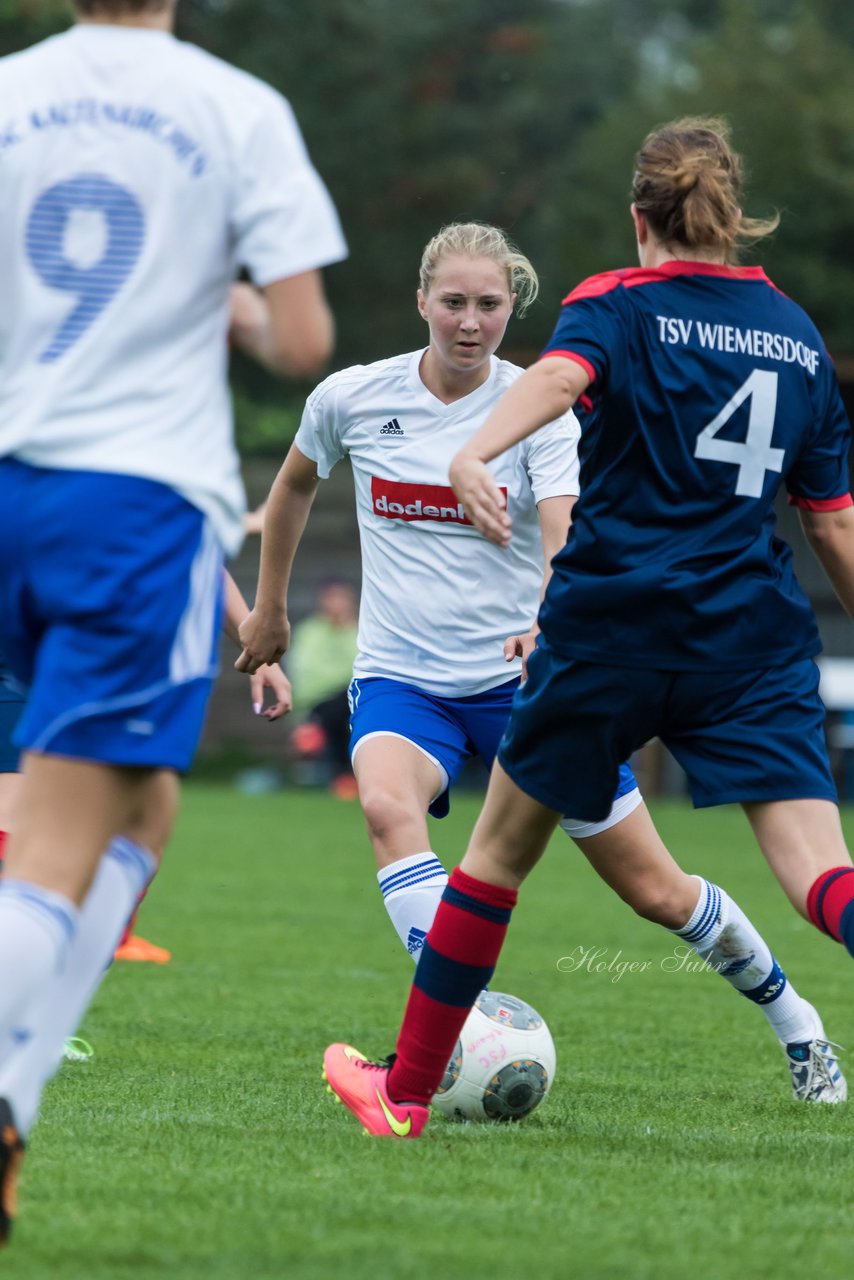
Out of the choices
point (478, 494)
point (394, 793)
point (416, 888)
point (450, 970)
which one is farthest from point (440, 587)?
point (478, 494)

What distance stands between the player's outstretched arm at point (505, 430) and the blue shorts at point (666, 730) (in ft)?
1.37

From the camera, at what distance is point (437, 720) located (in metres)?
5.09

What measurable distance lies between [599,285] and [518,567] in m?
1.45

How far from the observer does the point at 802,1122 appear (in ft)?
15.5

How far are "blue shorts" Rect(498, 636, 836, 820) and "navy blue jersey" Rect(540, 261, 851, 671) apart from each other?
4 cm

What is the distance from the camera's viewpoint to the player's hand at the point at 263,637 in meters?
5.04

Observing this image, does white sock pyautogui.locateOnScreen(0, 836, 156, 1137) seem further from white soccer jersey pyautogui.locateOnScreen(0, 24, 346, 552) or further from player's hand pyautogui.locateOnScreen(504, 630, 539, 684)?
player's hand pyautogui.locateOnScreen(504, 630, 539, 684)

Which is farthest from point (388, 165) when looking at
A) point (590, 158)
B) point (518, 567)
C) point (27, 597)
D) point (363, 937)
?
point (27, 597)

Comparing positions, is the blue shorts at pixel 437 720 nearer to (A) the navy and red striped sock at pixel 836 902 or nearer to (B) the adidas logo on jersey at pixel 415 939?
(B) the adidas logo on jersey at pixel 415 939

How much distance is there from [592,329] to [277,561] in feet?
5.14

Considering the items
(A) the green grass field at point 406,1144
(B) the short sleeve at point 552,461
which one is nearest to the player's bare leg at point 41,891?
(A) the green grass field at point 406,1144

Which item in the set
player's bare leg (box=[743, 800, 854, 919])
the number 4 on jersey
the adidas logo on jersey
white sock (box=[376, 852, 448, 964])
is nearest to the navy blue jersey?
the number 4 on jersey

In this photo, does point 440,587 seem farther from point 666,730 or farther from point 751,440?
point 751,440

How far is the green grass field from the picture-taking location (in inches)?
127
